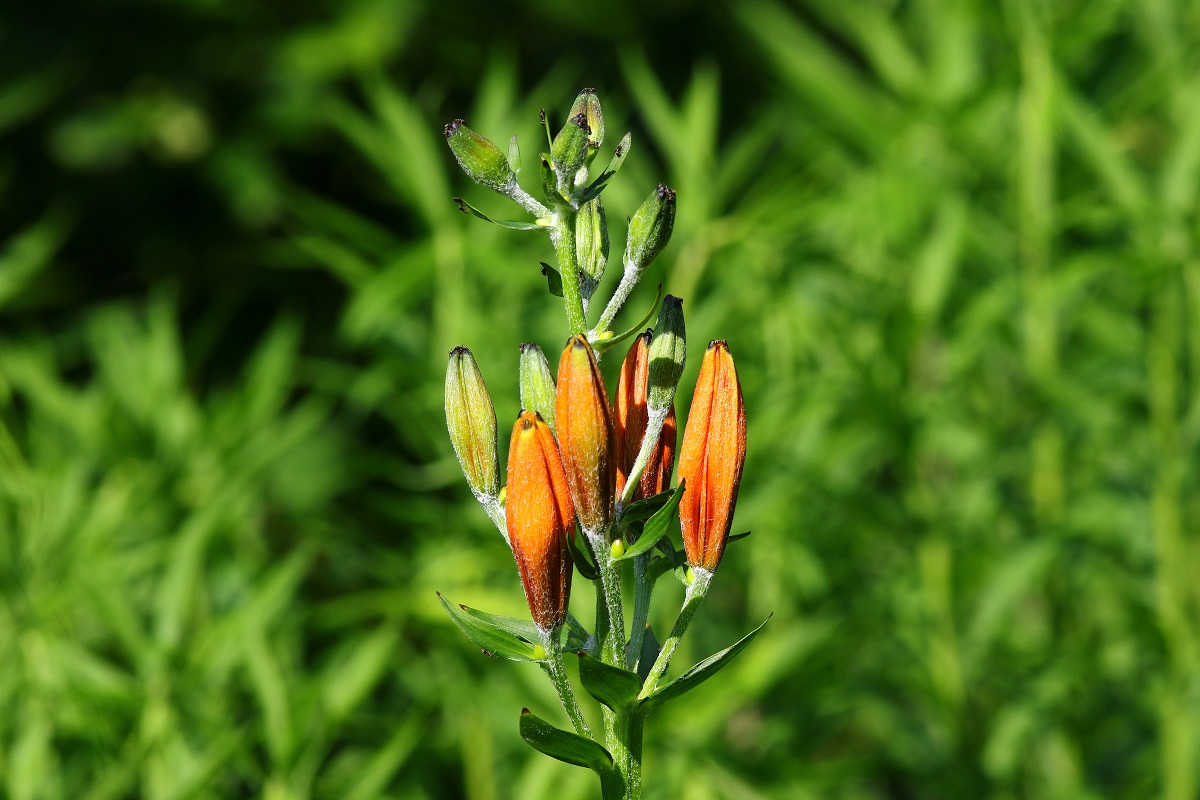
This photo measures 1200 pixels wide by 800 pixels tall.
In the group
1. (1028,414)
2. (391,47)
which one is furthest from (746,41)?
(1028,414)

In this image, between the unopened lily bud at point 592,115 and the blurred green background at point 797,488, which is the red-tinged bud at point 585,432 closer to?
the unopened lily bud at point 592,115

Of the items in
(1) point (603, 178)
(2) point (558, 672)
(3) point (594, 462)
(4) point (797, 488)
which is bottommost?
(4) point (797, 488)

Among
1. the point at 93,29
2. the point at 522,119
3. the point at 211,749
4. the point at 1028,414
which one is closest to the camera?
the point at 211,749

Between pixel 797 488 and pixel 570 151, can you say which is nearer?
pixel 570 151

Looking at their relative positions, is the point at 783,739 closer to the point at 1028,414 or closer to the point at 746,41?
the point at 1028,414

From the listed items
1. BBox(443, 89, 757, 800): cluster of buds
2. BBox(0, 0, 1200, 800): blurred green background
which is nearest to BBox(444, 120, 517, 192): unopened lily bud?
BBox(443, 89, 757, 800): cluster of buds

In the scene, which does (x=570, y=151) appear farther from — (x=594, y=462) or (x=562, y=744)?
(x=562, y=744)

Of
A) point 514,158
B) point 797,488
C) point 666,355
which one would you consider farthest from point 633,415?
point 797,488

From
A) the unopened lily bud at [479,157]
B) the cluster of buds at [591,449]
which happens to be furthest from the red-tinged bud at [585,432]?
the unopened lily bud at [479,157]
